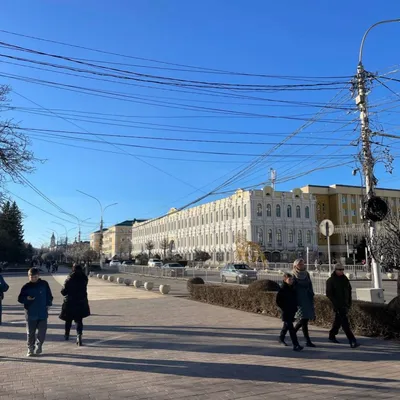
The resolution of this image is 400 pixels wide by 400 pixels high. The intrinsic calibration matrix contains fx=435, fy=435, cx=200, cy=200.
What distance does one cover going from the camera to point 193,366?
6.91m

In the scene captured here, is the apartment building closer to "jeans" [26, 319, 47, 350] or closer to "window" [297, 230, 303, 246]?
"window" [297, 230, 303, 246]

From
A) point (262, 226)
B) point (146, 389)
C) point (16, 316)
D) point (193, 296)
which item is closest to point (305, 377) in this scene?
point (146, 389)

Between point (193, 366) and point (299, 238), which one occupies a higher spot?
point (299, 238)

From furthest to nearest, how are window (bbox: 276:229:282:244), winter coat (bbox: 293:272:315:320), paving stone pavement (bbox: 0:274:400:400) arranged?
window (bbox: 276:229:282:244) < winter coat (bbox: 293:272:315:320) < paving stone pavement (bbox: 0:274:400:400)

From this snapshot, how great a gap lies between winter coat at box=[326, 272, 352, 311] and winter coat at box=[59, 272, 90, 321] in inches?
192

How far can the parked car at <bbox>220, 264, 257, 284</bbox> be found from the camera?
32.8m

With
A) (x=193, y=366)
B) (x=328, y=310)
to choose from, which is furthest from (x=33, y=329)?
(x=328, y=310)

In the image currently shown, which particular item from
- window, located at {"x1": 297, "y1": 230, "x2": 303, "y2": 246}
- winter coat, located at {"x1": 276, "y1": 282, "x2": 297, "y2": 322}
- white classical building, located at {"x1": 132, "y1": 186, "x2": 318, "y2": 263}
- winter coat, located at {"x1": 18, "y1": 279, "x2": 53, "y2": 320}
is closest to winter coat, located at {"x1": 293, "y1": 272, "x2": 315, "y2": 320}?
winter coat, located at {"x1": 276, "y1": 282, "x2": 297, "y2": 322}

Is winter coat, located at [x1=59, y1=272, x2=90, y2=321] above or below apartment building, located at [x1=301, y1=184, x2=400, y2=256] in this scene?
below

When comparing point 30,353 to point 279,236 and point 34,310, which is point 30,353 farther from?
point 279,236

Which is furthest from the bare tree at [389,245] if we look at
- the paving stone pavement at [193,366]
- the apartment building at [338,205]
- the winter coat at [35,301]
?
the apartment building at [338,205]

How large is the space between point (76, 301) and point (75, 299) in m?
0.05

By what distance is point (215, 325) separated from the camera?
1106 centimetres

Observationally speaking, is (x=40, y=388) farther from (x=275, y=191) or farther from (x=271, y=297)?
(x=275, y=191)
